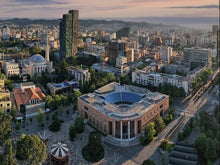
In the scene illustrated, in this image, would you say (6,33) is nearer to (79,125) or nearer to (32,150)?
(79,125)

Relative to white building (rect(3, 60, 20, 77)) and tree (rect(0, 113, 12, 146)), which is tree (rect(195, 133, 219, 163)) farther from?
white building (rect(3, 60, 20, 77))

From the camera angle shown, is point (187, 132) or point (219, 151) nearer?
point (219, 151)

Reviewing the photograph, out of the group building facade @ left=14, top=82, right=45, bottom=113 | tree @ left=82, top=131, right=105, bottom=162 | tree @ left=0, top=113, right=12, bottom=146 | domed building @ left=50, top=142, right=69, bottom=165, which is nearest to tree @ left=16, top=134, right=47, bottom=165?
domed building @ left=50, top=142, right=69, bottom=165

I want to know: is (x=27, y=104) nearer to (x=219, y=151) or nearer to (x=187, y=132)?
(x=187, y=132)

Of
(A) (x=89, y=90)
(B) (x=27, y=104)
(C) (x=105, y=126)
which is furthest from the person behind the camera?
(A) (x=89, y=90)

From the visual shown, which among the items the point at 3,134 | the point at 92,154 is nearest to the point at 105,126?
the point at 92,154

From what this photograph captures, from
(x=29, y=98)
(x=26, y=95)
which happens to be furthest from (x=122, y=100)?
(x=26, y=95)

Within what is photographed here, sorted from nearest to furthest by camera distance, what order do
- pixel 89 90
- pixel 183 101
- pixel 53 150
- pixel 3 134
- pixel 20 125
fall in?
pixel 53 150
pixel 3 134
pixel 20 125
pixel 183 101
pixel 89 90
